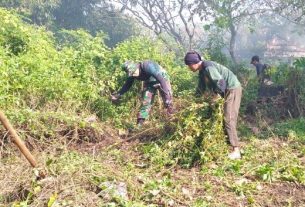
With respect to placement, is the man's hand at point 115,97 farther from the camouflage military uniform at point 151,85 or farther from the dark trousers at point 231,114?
the dark trousers at point 231,114

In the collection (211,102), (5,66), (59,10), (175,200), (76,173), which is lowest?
(175,200)

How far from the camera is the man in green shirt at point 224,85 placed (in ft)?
16.6

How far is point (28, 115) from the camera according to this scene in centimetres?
539

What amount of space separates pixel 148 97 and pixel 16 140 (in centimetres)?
311

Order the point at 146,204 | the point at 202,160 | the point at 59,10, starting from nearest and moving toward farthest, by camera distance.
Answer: the point at 146,204 → the point at 202,160 → the point at 59,10

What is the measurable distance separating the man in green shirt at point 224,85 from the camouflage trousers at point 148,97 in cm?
123

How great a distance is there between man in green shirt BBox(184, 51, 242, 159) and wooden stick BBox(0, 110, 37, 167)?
229 cm

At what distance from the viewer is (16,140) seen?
356 cm

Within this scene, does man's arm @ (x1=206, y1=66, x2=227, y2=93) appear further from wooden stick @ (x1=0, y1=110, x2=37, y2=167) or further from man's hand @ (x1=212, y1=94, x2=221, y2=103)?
wooden stick @ (x1=0, y1=110, x2=37, y2=167)

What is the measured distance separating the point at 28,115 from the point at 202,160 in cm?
242

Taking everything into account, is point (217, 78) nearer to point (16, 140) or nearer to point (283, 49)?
point (16, 140)

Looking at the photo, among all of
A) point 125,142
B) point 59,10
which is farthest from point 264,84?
point 59,10

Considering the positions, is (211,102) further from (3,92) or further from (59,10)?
(59,10)

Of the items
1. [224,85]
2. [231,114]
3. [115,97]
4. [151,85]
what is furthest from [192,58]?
[115,97]
